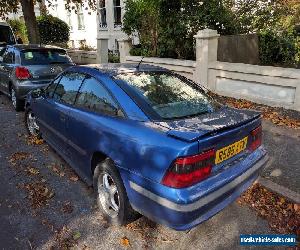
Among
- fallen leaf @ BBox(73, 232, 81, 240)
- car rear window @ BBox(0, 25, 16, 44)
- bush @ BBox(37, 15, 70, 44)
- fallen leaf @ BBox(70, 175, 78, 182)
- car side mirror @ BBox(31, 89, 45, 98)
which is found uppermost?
bush @ BBox(37, 15, 70, 44)

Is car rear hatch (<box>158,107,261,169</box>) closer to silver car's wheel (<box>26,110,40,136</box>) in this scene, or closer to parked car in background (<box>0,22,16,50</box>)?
silver car's wheel (<box>26,110,40,136</box>)

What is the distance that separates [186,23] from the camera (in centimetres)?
1066

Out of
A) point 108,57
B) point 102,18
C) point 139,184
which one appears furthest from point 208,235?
point 102,18

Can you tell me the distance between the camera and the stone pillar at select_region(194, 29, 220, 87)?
8797 mm

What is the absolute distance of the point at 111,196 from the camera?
358 cm

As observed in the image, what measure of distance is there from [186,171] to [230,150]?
2.02 feet

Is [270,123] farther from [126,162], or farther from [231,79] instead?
[126,162]

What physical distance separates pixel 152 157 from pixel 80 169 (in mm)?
1616

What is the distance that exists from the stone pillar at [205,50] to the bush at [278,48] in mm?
3113

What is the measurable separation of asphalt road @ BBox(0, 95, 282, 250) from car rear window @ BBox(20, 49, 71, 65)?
386 centimetres

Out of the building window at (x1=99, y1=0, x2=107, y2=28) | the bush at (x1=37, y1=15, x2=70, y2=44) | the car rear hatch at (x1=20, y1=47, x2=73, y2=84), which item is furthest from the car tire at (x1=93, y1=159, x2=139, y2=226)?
the bush at (x1=37, y1=15, x2=70, y2=44)

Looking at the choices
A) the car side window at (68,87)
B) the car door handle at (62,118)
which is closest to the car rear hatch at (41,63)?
the car side window at (68,87)

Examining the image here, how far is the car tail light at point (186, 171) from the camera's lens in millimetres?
2717

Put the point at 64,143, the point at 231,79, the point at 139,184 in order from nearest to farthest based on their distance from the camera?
the point at 139,184
the point at 64,143
the point at 231,79
